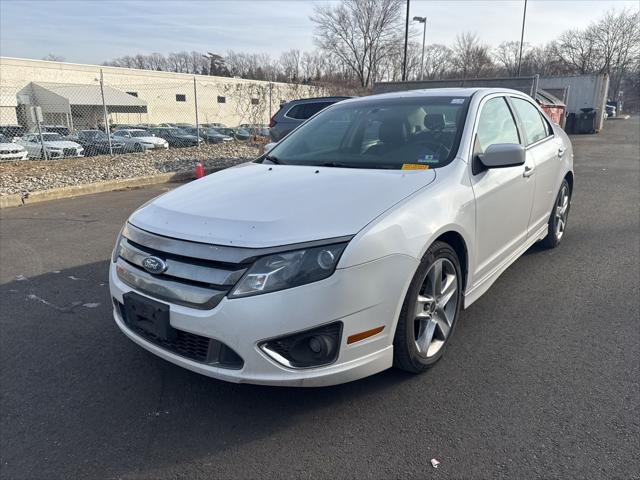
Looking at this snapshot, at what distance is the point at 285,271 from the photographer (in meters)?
2.17

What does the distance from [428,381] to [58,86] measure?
40.9 metres

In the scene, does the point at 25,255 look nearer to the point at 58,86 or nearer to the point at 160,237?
the point at 160,237

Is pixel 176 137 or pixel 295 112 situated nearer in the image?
pixel 295 112

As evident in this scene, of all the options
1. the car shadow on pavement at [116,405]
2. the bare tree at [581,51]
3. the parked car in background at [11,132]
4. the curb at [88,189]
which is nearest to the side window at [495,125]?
the car shadow on pavement at [116,405]

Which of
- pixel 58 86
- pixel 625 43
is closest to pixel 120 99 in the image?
pixel 58 86

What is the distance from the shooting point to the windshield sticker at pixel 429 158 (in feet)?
10.1

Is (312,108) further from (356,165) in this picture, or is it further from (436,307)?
(436,307)

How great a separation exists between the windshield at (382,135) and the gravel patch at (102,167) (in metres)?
7.06

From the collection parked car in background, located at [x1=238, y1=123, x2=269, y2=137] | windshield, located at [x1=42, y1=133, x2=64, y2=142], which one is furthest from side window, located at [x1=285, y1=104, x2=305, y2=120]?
parked car in background, located at [x1=238, y1=123, x2=269, y2=137]

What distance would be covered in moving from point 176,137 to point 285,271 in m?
20.3

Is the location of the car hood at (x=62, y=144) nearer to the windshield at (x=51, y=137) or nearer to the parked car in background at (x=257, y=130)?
the windshield at (x=51, y=137)

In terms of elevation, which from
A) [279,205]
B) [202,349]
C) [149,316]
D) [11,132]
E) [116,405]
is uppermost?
[279,205]

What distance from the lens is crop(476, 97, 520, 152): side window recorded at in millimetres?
3361

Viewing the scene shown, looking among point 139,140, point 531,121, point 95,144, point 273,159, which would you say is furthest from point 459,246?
point 139,140
